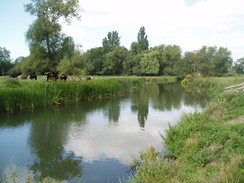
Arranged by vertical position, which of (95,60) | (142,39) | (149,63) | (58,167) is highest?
(142,39)

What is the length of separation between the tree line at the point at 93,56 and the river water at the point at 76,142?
42.1 ft

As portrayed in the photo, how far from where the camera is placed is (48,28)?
24781mm

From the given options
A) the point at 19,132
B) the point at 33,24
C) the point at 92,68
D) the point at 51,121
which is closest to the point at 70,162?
the point at 19,132

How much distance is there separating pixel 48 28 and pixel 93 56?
43.4 m

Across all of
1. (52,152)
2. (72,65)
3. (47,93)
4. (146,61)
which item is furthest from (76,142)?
(146,61)

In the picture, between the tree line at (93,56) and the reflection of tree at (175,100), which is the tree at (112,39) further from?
the reflection of tree at (175,100)

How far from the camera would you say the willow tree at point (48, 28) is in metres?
24.6

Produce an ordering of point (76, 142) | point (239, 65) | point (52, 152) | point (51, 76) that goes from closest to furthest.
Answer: point (52, 152), point (76, 142), point (51, 76), point (239, 65)

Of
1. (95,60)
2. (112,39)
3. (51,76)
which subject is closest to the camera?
(51,76)

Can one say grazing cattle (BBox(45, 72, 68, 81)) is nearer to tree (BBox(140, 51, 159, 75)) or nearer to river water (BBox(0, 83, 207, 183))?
river water (BBox(0, 83, 207, 183))

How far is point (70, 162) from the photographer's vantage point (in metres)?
6.02

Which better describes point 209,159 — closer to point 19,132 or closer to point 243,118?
point 243,118

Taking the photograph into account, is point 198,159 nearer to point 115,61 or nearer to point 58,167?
point 58,167

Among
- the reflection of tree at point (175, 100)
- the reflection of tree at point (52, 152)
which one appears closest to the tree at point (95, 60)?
the reflection of tree at point (175, 100)
